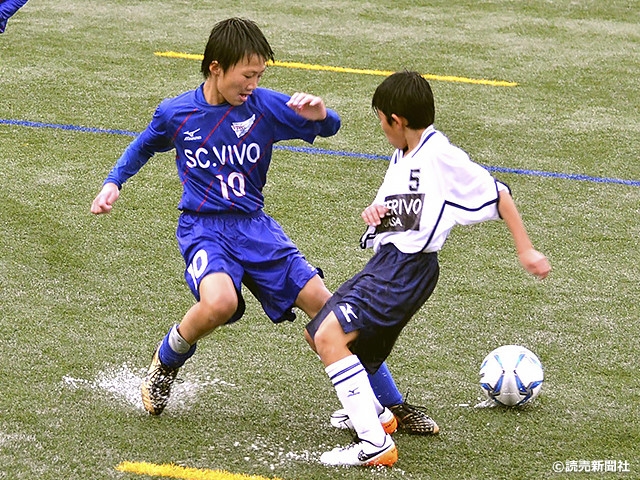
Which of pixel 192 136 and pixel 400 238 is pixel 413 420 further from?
pixel 192 136

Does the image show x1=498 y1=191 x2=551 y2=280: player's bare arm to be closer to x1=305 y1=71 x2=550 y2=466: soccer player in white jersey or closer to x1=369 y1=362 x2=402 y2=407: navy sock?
x1=305 y1=71 x2=550 y2=466: soccer player in white jersey

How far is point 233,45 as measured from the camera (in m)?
4.00

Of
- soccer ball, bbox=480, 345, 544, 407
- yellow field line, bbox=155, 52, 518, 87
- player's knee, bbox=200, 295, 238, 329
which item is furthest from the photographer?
yellow field line, bbox=155, 52, 518, 87

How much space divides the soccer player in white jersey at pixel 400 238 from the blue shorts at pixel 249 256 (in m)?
0.29

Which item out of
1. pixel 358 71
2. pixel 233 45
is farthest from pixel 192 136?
pixel 358 71

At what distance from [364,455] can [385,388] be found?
46cm

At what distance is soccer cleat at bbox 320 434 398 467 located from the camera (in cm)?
380

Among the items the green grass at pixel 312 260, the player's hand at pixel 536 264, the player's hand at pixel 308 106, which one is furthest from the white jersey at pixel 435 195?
the green grass at pixel 312 260

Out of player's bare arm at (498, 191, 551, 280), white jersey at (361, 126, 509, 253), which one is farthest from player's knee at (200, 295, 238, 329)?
player's bare arm at (498, 191, 551, 280)

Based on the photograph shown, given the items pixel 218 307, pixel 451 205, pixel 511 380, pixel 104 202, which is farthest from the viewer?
pixel 511 380

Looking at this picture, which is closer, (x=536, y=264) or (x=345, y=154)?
(x=536, y=264)

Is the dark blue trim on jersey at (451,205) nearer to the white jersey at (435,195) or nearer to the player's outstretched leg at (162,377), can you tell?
the white jersey at (435,195)

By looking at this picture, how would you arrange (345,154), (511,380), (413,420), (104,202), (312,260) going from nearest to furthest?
(104,202)
(413,420)
(511,380)
(312,260)
(345,154)

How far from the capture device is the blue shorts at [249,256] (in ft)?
13.4
